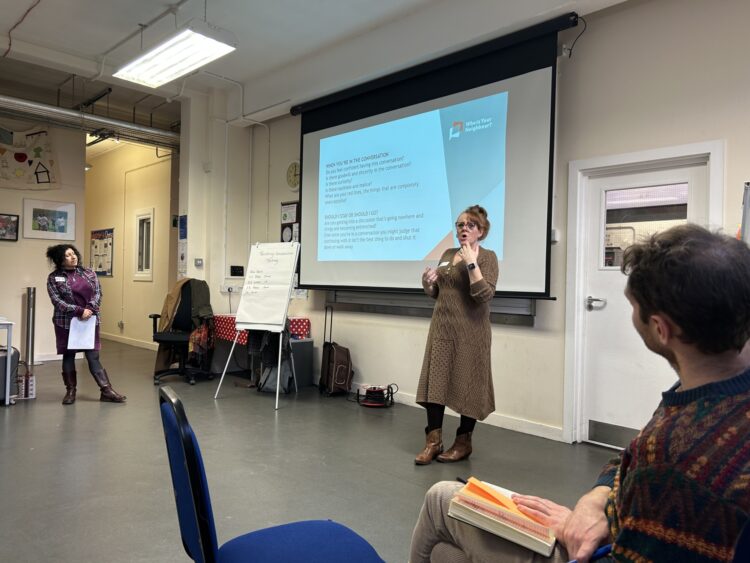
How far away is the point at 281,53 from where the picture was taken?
5012 mm

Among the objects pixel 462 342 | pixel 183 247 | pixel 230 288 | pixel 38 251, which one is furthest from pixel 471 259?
pixel 38 251

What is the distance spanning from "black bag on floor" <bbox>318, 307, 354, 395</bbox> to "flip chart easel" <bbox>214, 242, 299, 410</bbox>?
1.57 ft

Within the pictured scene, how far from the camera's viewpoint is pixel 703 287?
77cm

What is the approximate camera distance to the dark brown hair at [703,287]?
76cm

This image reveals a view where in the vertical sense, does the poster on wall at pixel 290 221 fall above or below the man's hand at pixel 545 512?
above

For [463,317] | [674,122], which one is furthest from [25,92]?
[674,122]

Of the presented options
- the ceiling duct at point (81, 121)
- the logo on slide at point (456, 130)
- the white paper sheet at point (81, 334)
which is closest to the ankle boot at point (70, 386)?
the white paper sheet at point (81, 334)

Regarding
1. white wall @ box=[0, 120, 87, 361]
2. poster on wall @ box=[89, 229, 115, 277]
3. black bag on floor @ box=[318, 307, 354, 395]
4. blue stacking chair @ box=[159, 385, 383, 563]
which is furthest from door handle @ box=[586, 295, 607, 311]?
poster on wall @ box=[89, 229, 115, 277]

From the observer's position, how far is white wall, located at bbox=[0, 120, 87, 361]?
19.8 ft

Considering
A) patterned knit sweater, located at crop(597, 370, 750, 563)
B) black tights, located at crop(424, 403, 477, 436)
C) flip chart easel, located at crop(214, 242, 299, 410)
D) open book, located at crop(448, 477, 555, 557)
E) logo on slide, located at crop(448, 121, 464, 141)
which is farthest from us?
flip chart easel, located at crop(214, 242, 299, 410)

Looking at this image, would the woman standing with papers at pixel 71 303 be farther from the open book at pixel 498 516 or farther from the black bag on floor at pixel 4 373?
the open book at pixel 498 516

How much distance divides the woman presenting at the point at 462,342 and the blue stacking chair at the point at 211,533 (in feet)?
5.30

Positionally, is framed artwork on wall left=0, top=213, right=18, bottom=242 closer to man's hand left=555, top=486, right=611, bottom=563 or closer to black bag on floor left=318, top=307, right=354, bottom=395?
black bag on floor left=318, top=307, right=354, bottom=395

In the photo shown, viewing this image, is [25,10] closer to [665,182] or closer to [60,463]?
[60,463]
